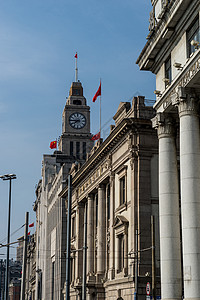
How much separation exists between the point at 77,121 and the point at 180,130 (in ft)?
361

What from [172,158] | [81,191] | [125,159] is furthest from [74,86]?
[172,158]

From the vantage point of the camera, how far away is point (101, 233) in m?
54.1

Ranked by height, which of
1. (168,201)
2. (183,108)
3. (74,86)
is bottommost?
(168,201)

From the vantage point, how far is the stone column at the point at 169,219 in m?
27.9

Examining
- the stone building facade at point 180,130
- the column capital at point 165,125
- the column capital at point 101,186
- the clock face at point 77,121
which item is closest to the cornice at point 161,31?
the stone building facade at point 180,130

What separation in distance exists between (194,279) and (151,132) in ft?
70.1

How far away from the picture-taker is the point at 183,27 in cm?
2747

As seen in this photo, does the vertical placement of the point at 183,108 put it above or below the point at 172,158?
above

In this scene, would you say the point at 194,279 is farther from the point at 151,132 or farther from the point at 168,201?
the point at 151,132

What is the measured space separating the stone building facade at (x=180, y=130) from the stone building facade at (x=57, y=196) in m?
27.1

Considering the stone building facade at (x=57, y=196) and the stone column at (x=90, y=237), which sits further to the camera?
the stone building facade at (x=57, y=196)

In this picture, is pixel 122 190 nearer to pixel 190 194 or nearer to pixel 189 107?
pixel 189 107

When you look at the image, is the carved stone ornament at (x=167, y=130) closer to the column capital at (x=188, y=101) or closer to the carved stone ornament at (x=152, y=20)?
the column capital at (x=188, y=101)

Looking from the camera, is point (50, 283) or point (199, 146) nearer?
point (199, 146)
